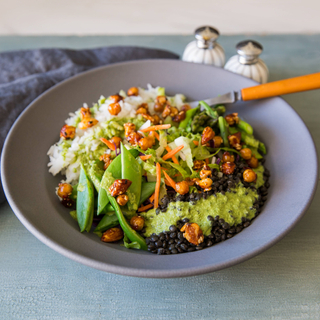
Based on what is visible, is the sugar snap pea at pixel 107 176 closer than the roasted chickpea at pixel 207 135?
Yes

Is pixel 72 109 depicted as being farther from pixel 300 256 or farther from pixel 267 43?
pixel 267 43

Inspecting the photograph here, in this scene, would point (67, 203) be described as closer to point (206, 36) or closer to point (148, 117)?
point (148, 117)

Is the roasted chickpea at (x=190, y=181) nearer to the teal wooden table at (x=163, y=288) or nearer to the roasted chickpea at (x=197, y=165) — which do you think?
the roasted chickpea at (x=197, y=165)

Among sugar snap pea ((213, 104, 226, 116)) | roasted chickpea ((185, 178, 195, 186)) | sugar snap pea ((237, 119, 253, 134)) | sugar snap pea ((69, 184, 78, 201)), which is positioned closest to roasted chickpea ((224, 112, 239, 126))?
sugar snap pea ((237, 119, 253, 134))

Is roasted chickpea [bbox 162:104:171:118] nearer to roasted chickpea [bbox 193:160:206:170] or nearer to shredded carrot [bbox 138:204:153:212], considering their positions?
roasted chickpea [bbox 193:160:206:170]

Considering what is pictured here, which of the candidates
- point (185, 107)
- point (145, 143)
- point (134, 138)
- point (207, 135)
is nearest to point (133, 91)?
point (185, 107)

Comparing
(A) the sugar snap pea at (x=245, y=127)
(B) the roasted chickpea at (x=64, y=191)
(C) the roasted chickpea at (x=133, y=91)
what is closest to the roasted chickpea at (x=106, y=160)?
(B) the roasted chickpea at (x=64, y=191)
